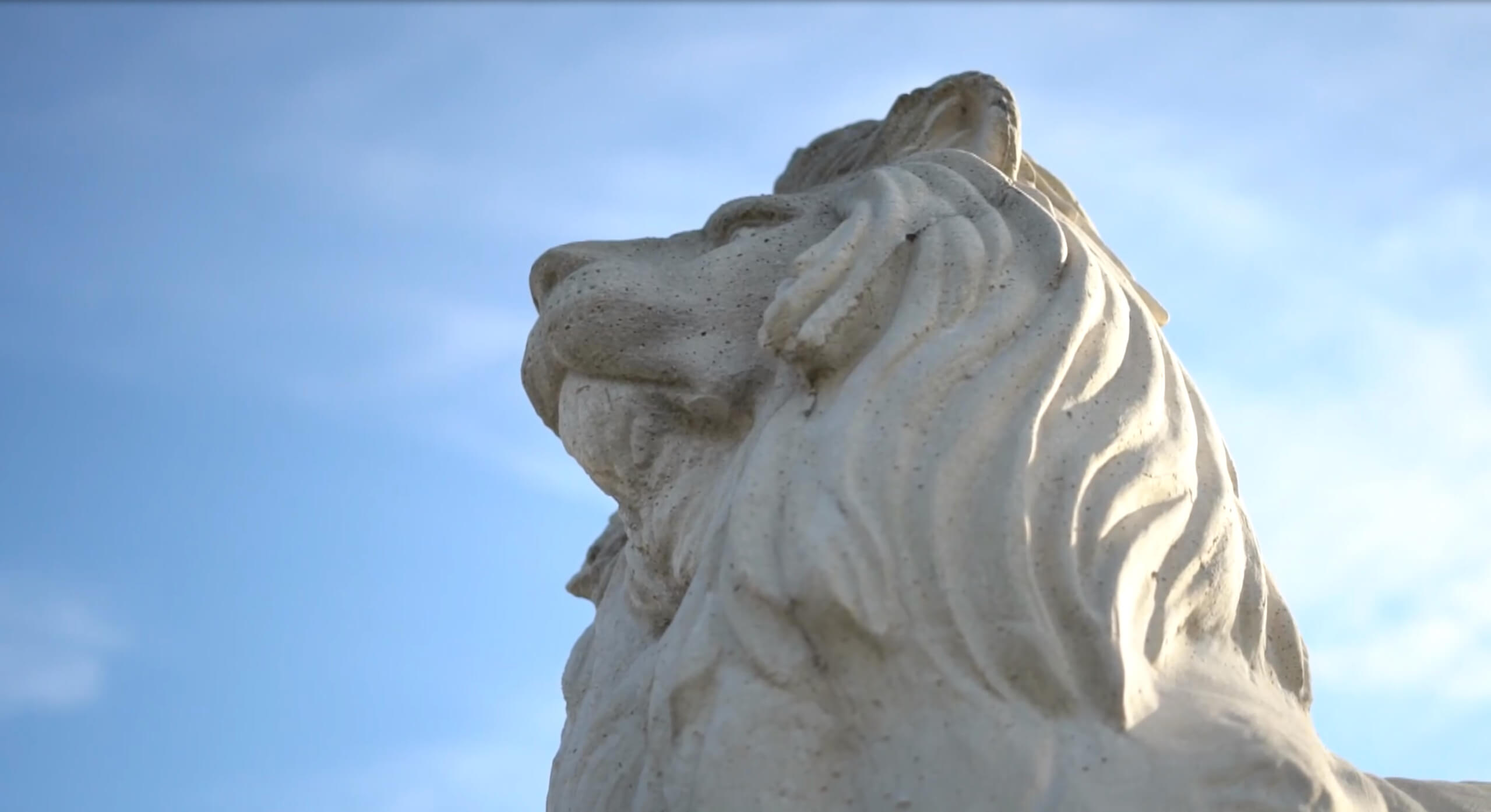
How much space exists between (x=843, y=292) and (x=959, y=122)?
864 mm

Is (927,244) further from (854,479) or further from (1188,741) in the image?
(1188,741)

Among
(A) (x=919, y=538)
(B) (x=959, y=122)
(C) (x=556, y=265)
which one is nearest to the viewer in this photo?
(A) (x=919, y=538)

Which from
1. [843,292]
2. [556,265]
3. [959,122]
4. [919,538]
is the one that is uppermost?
[959,122]

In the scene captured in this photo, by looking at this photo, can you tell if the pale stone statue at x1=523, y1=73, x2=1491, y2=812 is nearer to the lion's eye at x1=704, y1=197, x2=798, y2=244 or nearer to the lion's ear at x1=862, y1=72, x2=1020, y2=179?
the lion's eye at x1=704, y1=197, x2=798, y2=244

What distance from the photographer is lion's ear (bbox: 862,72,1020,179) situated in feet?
9.88

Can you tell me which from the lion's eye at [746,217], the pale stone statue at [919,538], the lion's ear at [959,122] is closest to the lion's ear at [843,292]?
the pale stone statue at [919,538]

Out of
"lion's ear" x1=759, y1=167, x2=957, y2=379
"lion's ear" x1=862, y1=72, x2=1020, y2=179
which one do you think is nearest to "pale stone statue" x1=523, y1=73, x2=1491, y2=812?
"lion's ear" x1=759, y1=167, x2=957, y2=379

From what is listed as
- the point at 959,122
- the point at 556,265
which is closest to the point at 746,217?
the point at 556,265

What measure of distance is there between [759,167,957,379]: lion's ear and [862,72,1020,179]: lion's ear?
1.76 feet

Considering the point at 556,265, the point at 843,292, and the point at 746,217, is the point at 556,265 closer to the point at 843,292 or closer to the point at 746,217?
the point at 746,217

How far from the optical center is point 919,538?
213cm

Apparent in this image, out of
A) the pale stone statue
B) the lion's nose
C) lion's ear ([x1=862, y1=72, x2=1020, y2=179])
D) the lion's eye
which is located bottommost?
the pale stone statue

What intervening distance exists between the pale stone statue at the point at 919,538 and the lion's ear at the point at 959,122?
239mm

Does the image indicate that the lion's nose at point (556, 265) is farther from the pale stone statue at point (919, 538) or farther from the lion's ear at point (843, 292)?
the lion's ear at point (843, 292)
